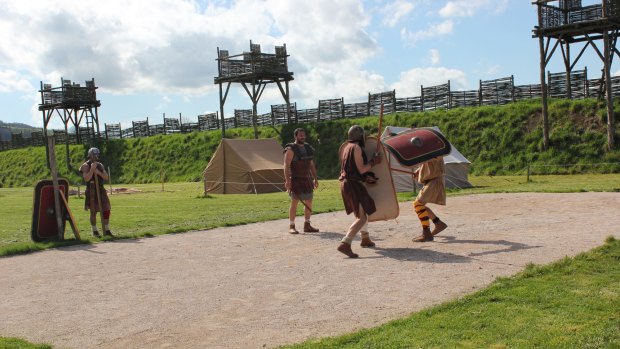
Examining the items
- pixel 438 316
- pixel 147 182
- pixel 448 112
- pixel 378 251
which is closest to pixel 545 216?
pixel 378 251

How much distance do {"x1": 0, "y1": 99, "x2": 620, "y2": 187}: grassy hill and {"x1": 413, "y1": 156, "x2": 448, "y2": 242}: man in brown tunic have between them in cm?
1764

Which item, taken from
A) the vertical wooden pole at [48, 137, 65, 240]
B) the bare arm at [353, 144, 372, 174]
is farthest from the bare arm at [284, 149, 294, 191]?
the vertical wooden pole at [48, 137, 65, 240]

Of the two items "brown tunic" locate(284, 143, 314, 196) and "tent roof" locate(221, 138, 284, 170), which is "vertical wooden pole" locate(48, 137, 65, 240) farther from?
"tent roof" locate(221, 138, 284, 170)

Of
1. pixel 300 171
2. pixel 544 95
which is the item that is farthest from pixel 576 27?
pixel 300 171

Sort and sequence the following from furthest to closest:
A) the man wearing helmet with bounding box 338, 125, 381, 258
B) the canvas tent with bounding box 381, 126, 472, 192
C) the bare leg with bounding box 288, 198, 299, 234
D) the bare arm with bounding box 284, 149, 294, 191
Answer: the canvas tent with bounding box 381, 126, 472, 192, the bare leg with bounding box 288, 198, 299, 234, the bare arm with bounding box 284, 149, 294, 191, the man wearing helmet with bounding box 338, 125, 381, 258

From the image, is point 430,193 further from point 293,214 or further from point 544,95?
point 544,95

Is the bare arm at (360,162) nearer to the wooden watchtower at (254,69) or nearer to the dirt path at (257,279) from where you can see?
the dirt path at (257,279)

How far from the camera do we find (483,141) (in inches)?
1184

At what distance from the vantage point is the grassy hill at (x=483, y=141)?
87.2ft

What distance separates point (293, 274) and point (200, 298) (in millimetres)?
1314

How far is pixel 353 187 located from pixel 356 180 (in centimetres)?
10

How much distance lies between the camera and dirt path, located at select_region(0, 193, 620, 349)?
5.26 metres

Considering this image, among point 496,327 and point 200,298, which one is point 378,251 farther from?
point 496,327

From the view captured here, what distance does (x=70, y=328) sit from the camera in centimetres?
543
